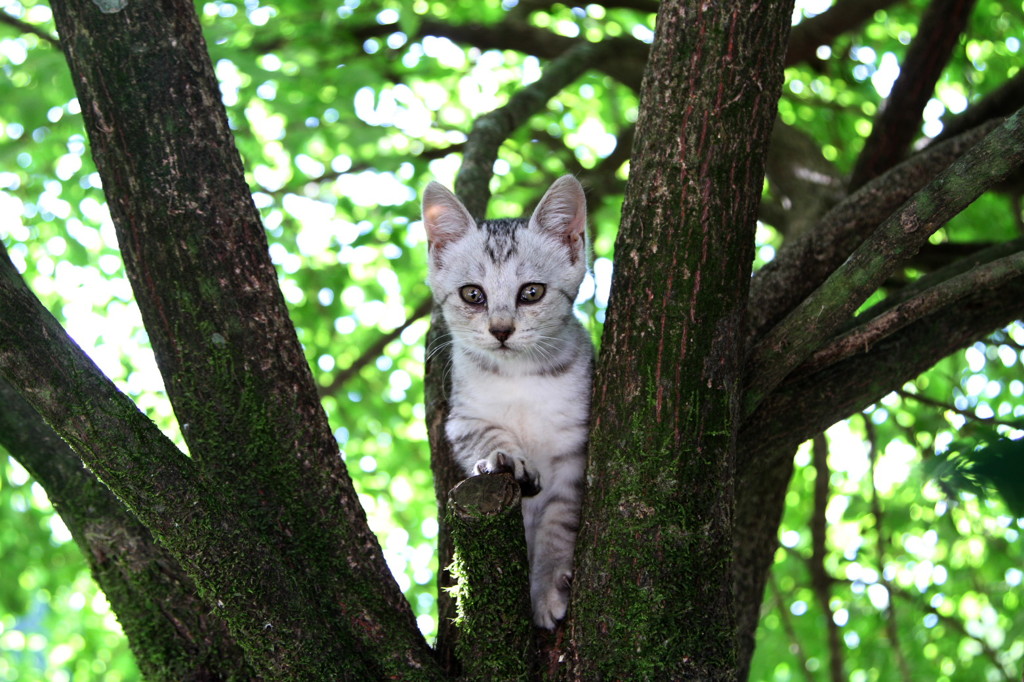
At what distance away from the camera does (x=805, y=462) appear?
6.88 m

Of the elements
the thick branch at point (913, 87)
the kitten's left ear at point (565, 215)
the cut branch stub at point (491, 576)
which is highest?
the thick branch at point (913, 87)

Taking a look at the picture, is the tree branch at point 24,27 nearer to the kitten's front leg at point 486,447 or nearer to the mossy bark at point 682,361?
the kitten's front leg at point 486,447

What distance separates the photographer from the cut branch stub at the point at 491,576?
2441 mm

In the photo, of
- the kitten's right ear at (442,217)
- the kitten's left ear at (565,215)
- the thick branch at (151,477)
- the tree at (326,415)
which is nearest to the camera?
the thick branch at (151,477)

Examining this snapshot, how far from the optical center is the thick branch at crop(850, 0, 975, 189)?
185 inches

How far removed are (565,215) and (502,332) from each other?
582 millimetres

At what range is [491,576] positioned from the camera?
2.53 meters

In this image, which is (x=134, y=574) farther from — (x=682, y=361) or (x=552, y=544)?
(x=682, y=361)

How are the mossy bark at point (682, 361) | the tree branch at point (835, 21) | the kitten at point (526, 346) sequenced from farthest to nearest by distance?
the tree branch at point (835, 21) < the kitten at point (526, 346) < the mossy bark at point (682, 361)

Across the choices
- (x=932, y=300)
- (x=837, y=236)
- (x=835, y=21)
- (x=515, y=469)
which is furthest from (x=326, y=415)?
(x=835, y=21)

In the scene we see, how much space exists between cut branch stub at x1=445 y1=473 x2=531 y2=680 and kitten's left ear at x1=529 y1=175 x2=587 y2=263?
1.50 m

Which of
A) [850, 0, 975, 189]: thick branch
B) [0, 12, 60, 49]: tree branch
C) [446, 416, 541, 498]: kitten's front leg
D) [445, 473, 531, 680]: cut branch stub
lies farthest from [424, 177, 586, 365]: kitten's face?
[0, 12, 60, 49]: tree branch

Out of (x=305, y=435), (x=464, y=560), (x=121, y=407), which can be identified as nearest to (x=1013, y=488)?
(x=464, y=560)

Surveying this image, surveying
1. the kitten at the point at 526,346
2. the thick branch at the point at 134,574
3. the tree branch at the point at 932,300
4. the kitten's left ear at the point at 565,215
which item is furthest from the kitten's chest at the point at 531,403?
the thick branch at the point at 134,574
